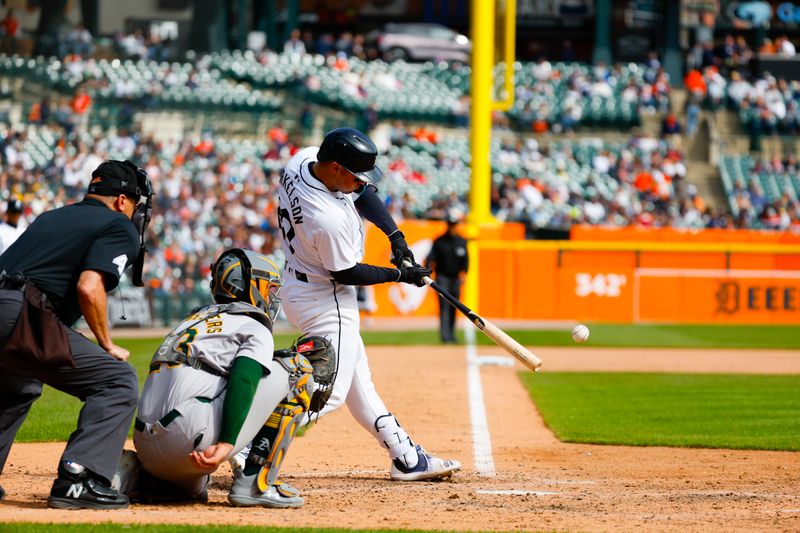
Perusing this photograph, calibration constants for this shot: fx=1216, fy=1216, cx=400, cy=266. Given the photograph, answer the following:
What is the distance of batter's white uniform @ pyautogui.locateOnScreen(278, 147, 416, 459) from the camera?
21.3ft

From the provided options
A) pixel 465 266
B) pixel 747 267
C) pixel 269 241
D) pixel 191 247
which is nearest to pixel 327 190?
pixel 465 266

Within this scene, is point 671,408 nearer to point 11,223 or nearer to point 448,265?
point 11,223

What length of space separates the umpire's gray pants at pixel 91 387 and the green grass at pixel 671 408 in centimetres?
439

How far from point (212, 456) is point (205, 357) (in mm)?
476

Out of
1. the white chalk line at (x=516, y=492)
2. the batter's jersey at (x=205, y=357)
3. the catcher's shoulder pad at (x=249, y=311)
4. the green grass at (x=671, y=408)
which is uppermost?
the catcher's shoulder pad at (x=249, y=311)

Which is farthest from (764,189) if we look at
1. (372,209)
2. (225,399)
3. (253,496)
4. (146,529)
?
(146,529)

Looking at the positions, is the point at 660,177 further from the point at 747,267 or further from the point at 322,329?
the point at 322,329

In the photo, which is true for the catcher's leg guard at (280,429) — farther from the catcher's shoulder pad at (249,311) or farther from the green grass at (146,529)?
the green grass at (146,529)

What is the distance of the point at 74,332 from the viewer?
19.1ft

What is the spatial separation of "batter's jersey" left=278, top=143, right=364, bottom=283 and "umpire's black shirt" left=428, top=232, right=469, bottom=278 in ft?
39.7

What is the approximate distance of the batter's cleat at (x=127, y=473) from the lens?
595 centimetres

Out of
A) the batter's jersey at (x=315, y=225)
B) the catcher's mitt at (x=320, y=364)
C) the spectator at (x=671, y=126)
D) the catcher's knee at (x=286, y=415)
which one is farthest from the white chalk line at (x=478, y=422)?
the spectator at (x=671, y=126)

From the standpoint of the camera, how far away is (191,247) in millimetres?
24672

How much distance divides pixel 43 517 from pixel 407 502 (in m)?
1.84
